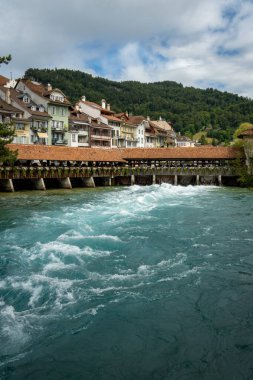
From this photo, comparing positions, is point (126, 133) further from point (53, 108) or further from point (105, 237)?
point (105, 237)

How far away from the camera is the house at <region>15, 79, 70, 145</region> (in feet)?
154

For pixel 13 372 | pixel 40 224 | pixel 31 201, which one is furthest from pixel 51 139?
pixel 13 372

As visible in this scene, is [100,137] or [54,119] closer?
[54,119]

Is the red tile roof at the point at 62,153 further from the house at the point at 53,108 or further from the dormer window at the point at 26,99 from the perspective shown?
the dormer window at the point at 26,99

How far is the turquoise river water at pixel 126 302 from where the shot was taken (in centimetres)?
655

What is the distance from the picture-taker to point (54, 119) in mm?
47375

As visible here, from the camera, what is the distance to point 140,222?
60.1 ft

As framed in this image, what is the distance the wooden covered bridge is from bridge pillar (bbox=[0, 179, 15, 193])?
0.72ft

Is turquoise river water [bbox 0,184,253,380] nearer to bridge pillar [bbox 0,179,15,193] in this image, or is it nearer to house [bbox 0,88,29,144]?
bridge pillar [bbox 0,179,15,193]

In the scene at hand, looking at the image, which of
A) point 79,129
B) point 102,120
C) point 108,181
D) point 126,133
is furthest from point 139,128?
point 108,181

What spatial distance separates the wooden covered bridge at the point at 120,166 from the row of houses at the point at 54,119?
5.10 meters

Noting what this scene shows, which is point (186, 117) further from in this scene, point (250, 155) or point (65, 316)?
point (65, 316)

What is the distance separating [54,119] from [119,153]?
10.1m

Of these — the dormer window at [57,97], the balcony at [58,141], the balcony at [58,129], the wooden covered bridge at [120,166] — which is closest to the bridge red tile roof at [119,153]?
the wooden covered bridge at [120,166]
